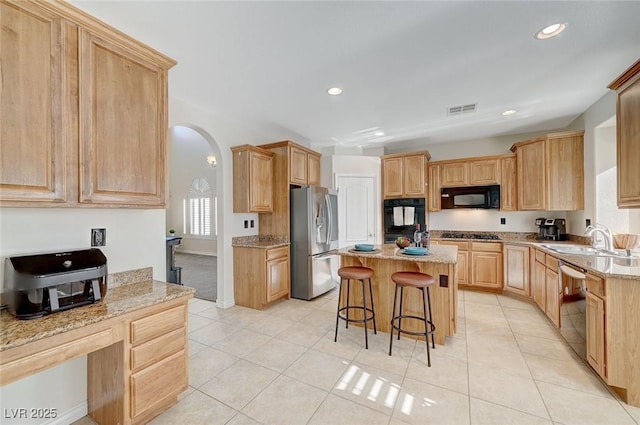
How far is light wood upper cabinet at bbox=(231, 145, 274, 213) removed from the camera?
143 inches

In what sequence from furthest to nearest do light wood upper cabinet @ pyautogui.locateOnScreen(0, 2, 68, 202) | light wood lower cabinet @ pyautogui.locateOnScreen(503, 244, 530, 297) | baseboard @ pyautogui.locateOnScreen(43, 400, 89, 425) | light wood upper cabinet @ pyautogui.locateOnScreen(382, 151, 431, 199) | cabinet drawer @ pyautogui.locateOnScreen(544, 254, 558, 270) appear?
1. light wood upper cabinet @ pyautogui.locateOnScreen(382, 151, 431, 199)
2. light wood lower cabinet @ pyautogui.locateOnScreen(503, 244, 530, 297)
3. cabinet drawer @ pyautogui.locateOnScreen(544, 254, 558, 270)
4. baseboard @ pyautogui.locateOnScreen(43, 400, 89, 425)
5. light wood upper cabinet @ pyautogui.locateOnScreen(0, 2, 68, 202)

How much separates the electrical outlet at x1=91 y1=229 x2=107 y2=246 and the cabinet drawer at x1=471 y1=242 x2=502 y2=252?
4807 millimetres

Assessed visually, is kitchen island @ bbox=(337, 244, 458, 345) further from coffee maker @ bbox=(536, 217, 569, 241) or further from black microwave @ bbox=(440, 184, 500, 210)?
coffee maker @ bbox=(536, 217, 569, 241)

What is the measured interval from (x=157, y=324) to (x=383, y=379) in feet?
5.73

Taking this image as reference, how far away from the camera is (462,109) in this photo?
346 cm

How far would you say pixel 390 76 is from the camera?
2643 millimetres

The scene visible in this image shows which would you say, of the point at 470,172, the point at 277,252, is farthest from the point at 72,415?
the point at 470,172

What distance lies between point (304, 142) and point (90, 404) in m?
4.38

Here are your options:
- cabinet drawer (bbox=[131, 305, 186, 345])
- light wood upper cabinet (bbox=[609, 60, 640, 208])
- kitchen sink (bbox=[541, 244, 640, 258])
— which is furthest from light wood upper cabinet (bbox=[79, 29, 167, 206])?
kitchen sink (bbox=[541, 244, 640, 258])

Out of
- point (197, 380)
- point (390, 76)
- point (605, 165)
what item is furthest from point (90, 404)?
point (605, 165)

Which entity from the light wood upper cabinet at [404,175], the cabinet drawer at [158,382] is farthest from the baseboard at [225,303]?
the light wood upper cabinet at [404,175]

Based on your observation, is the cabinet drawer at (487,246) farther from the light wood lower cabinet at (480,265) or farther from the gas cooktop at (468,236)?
the gas cooktop at (468,236)

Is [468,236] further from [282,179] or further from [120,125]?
[120,125]

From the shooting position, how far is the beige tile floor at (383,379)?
1766mm
